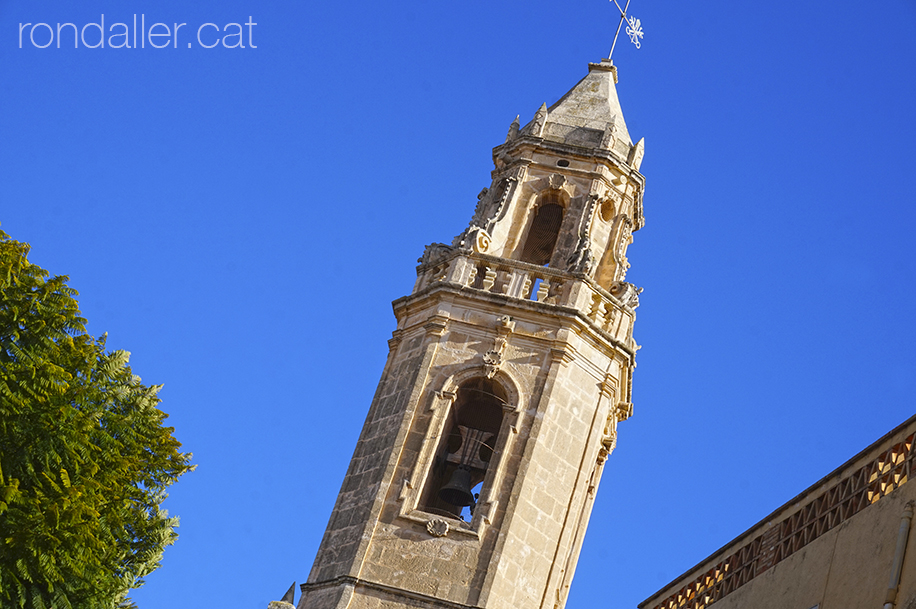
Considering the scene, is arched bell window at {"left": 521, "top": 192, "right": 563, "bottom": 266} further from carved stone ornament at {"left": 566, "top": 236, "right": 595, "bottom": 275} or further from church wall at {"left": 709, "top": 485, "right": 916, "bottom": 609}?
church wall at {"left": 709, "top": 485, "right": 916, "bottom": 609}

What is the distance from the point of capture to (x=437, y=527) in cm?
2012

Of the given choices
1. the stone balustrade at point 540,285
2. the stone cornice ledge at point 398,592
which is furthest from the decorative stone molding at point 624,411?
the stone cornice ledge at point 398,592

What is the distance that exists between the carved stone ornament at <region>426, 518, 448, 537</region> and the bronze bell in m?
1.15

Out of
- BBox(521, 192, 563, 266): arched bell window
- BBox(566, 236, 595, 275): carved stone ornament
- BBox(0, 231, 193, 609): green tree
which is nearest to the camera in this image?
BBox(0, 231, 193, 609): green tree

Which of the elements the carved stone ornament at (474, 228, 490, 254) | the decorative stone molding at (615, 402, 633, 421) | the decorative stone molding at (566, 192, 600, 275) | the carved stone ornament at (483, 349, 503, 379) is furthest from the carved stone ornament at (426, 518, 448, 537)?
the carved stone ornament at (474, 228, 490, 254)

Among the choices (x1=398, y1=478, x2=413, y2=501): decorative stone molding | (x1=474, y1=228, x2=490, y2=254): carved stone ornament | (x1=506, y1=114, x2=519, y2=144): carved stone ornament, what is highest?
(x1=506, y1=114, x2=519, y2=144): carved stone ornament

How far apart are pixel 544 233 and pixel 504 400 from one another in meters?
4.36

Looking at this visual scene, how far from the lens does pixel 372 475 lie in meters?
21.0

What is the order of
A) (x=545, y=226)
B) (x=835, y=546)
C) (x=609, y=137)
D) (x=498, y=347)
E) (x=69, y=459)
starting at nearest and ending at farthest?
1. (x=835, y=546)
2. (x=69, y=459)
3. (x=498, y=347)
4. (x=609, y=137)
5. (x=545, y=226)

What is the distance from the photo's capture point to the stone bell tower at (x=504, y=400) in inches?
784

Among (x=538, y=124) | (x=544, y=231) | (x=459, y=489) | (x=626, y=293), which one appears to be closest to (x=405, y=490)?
(x=459, y=489)

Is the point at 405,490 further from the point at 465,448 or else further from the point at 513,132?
the point at 513,132

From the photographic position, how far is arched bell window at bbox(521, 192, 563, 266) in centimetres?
2473

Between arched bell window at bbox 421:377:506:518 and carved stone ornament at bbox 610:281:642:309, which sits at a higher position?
carved stone ornament at bbox 610:281:642:309
